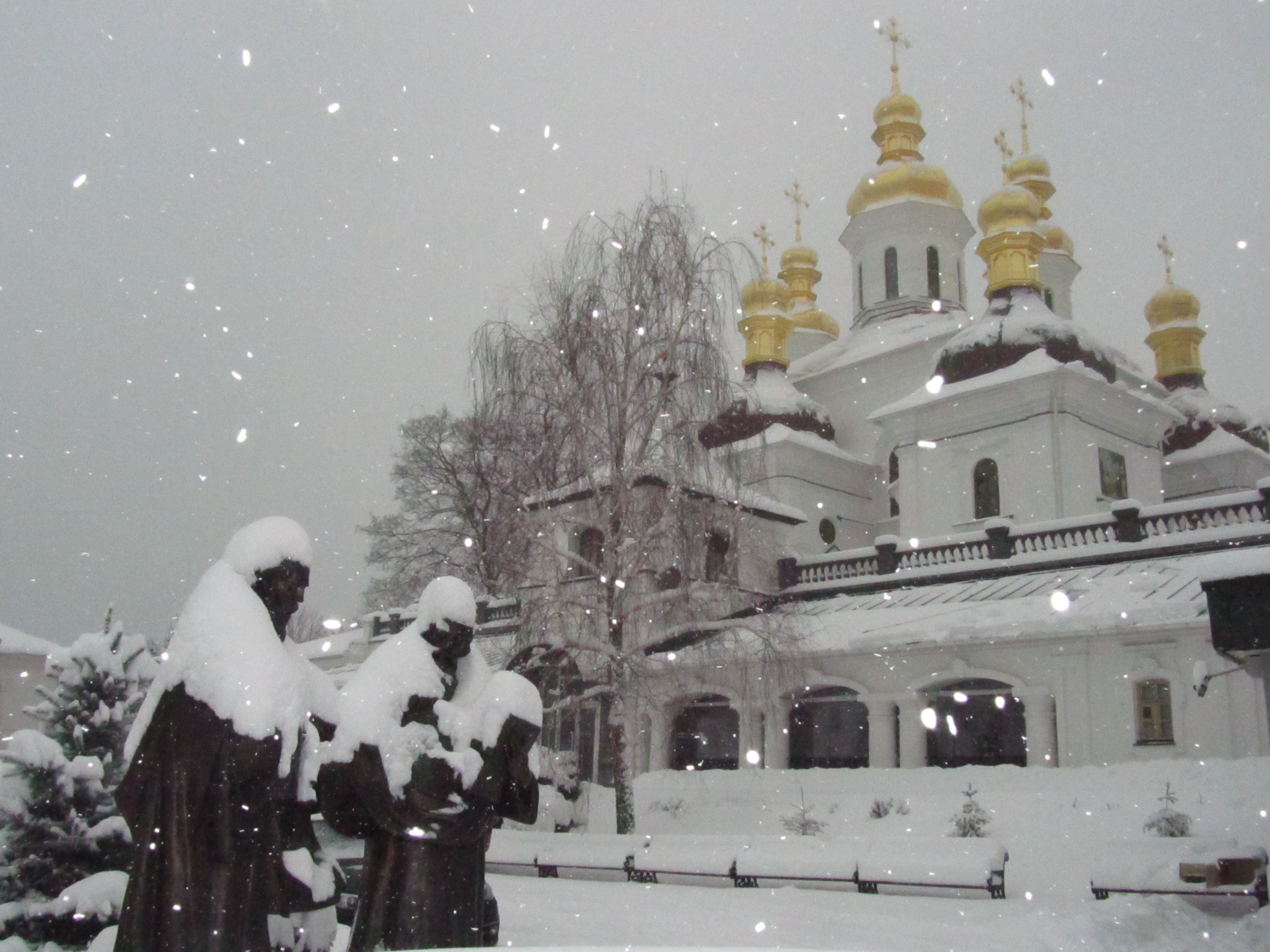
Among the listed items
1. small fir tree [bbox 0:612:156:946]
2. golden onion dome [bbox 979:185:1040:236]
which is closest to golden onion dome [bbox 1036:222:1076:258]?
golden onion dome [bbox 979:185:1040:236]

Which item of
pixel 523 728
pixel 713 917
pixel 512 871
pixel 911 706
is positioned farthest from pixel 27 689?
pixel 523 728

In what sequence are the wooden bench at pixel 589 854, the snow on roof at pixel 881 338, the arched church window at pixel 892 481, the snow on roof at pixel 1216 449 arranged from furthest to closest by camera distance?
1. the snow on roof at pixel 881 338
2. the arched church window at pixel 892 481
3. the snow on roof at pixel 1216 449
4. the wooden bench at pixel 589 854

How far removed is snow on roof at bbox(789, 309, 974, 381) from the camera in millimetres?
34500

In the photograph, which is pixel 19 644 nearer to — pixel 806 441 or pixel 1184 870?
pixel 806 441

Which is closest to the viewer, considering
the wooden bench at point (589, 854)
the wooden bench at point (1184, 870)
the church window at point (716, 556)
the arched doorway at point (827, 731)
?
the wooden bench at point (1184, 870)

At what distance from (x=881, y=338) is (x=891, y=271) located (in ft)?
10.9

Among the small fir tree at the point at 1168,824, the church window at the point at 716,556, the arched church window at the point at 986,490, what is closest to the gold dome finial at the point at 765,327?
the arched church window at the point at 986,490

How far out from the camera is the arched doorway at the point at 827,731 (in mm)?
21969

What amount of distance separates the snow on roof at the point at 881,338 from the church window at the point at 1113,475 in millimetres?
7205

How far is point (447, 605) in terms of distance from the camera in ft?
16.8

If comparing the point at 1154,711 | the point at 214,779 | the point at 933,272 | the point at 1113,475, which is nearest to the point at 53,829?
the point at 214,779

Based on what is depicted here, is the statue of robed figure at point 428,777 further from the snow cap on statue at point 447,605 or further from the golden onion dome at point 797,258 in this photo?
the golden onion dome at point 797,258

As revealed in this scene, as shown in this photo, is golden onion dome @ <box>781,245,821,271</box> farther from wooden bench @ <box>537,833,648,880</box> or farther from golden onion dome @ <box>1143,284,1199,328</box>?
wooden bench @ <box>537,833,648,880</box>

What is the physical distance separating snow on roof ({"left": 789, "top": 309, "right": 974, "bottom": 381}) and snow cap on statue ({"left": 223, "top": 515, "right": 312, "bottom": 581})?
103ft
